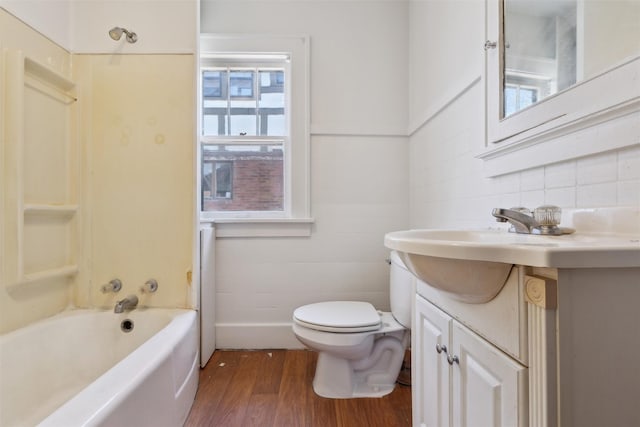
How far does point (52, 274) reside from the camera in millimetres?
1384

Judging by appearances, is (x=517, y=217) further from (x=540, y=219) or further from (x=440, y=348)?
(x=440, y=348)

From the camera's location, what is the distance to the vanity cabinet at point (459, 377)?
551mm

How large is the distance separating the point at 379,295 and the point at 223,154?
4.89ft

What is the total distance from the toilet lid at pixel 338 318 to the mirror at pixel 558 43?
1.07 metres

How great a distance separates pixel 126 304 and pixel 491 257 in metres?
1.67

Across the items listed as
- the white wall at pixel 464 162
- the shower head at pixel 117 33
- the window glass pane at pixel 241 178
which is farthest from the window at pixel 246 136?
the white wall at pixel 464 162

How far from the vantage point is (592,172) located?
0.76 meters

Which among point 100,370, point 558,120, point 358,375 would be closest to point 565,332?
point 558,120

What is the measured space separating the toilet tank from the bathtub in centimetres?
107

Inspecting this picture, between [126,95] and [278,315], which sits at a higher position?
[126,95]

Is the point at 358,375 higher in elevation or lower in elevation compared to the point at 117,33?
lower

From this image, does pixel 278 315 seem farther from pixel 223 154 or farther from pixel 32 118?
pixel 32 118

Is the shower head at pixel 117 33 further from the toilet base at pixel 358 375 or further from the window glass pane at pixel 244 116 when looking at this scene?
the toilet base at pixel 358 375

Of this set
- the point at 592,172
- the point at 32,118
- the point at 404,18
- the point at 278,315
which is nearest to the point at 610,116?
the point at 592,172
